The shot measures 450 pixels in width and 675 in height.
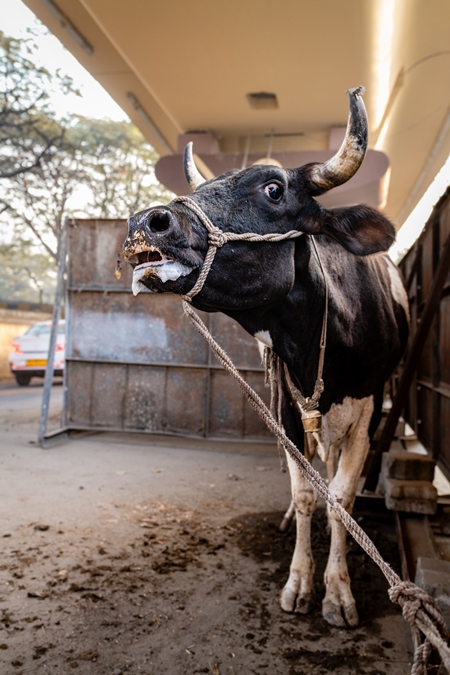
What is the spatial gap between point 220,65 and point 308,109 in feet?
5.41

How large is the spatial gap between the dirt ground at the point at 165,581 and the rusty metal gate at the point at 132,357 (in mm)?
1663

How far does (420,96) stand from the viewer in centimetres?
697

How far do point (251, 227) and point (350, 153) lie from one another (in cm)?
52

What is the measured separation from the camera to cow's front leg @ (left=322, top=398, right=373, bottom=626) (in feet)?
9.50

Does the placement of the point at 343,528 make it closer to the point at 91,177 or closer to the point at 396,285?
the point at 396,285

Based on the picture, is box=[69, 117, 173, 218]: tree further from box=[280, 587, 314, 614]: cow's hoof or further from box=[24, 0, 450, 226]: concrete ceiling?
box=[280, 587, 314, 614]: cow's hoof

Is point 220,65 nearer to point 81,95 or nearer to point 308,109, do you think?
point 308,109

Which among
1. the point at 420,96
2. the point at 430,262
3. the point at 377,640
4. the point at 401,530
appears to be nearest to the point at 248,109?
the point at 420,96

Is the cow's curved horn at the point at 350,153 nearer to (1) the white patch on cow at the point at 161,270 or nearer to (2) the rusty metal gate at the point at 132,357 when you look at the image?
(1) the white patch on cow at the point at 161,270

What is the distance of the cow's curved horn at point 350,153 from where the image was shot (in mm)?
2230

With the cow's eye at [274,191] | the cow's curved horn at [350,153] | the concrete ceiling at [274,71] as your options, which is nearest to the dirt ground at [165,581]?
the cow's eye at [274,191]

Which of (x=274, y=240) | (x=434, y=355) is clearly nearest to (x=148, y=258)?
(x=274, y=240)

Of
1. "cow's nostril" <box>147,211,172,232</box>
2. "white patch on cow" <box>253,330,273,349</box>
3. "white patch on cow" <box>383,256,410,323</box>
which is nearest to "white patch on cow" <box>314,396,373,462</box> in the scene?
"white patch on cow" <box>253,330,273,349</box>

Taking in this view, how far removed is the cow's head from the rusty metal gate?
196 inches
